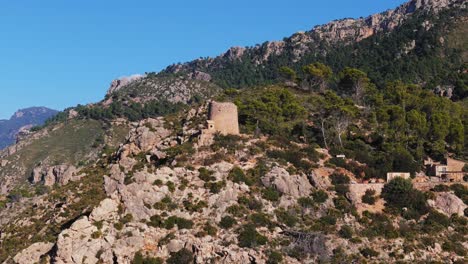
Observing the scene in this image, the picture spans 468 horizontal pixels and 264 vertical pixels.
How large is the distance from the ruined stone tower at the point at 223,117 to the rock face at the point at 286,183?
9.73 m

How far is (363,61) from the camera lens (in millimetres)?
156875

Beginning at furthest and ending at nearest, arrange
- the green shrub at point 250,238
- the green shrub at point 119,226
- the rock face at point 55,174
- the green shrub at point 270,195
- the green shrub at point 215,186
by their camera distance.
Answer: the rock face at point 55,174 < the green shrub at point 270,195 < the green shrub at point 215,186 < the green shrub at point 119,226 < the green shrub at point 250,238

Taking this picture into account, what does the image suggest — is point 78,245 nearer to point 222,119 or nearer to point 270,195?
point 270,195

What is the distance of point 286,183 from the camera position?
185ft

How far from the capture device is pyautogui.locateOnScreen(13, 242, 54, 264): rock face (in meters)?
48.4

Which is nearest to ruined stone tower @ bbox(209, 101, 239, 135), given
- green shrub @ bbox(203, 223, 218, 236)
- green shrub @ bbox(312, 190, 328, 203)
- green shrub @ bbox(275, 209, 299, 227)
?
green shrub @ bbox(312, 190, 328, 203)

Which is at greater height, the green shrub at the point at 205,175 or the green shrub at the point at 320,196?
the green shrub at the point at 205,175

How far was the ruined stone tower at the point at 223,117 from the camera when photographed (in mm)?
64912

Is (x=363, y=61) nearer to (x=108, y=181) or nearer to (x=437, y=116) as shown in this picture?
(x=437, y=116)

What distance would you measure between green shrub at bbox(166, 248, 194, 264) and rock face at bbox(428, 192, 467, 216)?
25.3 metres

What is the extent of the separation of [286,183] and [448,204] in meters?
16.1

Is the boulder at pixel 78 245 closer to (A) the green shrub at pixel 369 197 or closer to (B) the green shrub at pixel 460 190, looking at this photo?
(A) the green shrub at pixel 369 197

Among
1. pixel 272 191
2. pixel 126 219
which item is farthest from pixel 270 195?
pixel 126 219

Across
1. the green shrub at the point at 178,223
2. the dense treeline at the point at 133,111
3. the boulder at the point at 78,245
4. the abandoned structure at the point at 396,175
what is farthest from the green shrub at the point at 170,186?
the dense treeline at the point at 133,111
